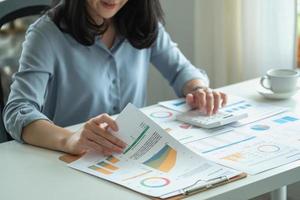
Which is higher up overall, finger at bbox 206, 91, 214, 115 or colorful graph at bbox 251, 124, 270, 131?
finger at bbox 206, 91, 214, 115

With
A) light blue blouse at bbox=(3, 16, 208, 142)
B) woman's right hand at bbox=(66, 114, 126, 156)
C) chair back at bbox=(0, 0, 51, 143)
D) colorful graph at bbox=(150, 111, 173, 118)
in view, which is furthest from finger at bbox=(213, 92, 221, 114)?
chair back at bbox=(0, 0, 51, 143)

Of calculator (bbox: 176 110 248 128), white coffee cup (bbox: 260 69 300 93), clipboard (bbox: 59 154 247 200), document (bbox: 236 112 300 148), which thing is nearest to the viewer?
clipboard (bbox: 59 154 247 200)

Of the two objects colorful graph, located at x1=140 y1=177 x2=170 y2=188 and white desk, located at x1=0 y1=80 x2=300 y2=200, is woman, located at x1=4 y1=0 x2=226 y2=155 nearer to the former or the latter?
white desk, located at x1=0 y1=80 x2=300 y2=200

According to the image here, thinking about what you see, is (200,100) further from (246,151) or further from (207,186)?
(207,186)

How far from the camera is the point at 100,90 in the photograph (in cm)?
163

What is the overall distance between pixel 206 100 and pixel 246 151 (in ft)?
1.00

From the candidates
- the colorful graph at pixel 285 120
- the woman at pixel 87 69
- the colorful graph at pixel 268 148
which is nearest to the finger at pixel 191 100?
the woman at pixel 87 69

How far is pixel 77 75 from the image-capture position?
5.27 ft

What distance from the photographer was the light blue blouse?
4.71 ft

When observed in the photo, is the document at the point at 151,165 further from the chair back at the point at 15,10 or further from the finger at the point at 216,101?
the chair back at the point at 15,10

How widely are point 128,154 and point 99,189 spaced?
158 millimetres

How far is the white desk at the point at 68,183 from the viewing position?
1.04m

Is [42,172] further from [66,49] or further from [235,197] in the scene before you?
[66,49]

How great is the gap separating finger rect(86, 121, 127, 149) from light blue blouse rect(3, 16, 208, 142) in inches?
7.5
